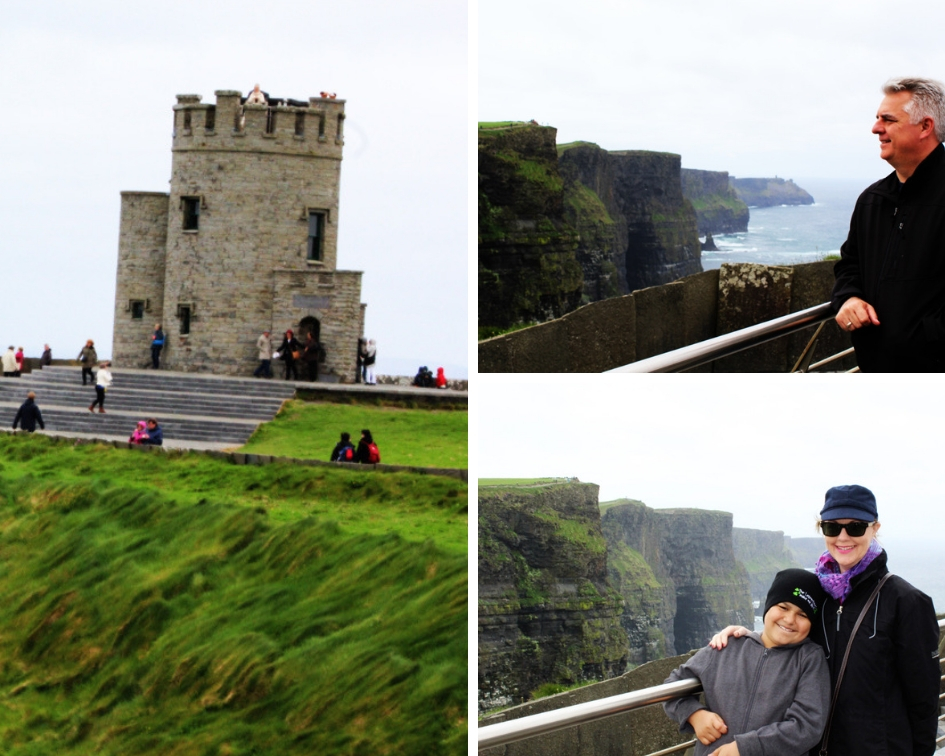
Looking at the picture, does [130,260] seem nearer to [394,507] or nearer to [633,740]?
[394,507]

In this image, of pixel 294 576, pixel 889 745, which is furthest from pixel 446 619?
pixel 889 745

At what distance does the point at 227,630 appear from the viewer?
1655cm

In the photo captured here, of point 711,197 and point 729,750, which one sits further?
point 711,197

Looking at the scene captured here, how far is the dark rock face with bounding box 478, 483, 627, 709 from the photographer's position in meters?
10.7

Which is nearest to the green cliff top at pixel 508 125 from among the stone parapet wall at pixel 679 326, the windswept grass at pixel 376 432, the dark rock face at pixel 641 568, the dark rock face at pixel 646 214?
the windswept grass at pixel 376 432

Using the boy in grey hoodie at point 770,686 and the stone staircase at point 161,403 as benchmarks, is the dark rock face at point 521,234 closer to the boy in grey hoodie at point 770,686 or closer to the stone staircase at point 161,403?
the stone staircase at point 161,403

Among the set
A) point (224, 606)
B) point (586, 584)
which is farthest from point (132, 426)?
point (586, 584)

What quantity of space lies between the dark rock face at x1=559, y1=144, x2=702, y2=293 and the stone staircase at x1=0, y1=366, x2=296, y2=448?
2642cm

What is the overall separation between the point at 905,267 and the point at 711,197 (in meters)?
36.4

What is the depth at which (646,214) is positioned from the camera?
5256 cm

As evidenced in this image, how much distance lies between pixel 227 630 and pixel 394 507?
3.13 metres

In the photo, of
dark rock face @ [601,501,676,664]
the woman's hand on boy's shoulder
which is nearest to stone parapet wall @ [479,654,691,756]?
the woman's hand on boy's shoulder

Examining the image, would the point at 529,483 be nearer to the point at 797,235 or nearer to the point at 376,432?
the point at 797,235

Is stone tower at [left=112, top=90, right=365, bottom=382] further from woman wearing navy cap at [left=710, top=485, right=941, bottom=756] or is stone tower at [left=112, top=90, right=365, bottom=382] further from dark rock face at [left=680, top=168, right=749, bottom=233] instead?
woman wearing navy cap at [left=710, top=485, right=941, bottom=756]
